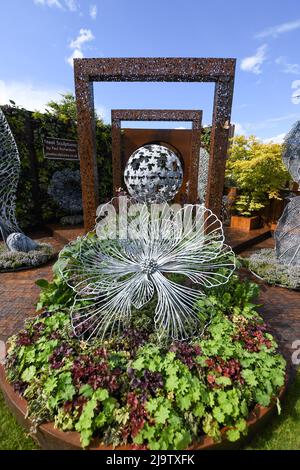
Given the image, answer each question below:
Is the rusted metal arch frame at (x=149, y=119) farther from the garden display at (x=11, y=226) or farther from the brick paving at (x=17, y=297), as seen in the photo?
the brick paving at (x=17, y=297)

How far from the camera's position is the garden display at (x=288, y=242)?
4.41 meters

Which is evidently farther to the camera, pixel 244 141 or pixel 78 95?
pixel 244 141

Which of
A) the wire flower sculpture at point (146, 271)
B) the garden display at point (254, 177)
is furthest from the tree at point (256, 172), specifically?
the wire flower sculpture at point (146, 271)

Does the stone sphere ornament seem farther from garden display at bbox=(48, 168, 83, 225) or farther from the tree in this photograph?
the tree

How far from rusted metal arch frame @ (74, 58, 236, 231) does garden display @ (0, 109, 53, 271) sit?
185 cm

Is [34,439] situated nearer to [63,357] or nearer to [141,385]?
[63,357]

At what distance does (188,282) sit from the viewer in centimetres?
316

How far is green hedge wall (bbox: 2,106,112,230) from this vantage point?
6723 mm

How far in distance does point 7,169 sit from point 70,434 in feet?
16.3

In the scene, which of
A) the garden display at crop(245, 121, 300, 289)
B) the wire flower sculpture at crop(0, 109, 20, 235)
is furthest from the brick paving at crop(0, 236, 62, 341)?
the garden display at crop(245, 121, 300, 289)

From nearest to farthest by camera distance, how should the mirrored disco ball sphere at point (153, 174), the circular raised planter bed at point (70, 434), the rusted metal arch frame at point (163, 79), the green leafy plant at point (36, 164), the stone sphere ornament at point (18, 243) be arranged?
the circular raised planter bed at point (70, 434) < the mirrored disco ball sphere at point (153, 174) < the rusted metal arch frame at point (163, 79) < the stone sphere ornament at point (18, 243) < the green leafy plant at point (36, 164)

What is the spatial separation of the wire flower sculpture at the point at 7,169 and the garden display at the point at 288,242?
5.11 metres

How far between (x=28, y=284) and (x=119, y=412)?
304 cm

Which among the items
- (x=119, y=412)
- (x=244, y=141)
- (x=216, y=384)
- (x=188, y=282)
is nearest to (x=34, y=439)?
(x=119, y=412)
